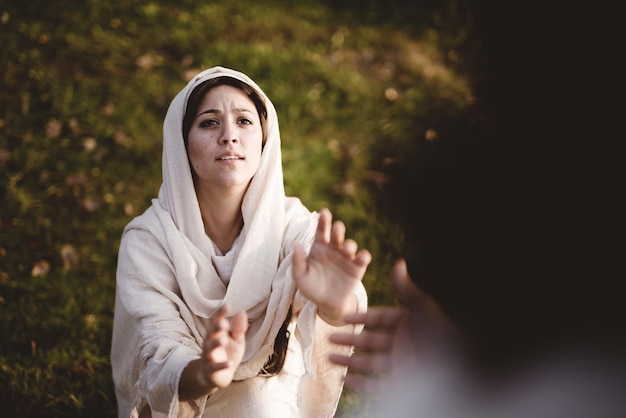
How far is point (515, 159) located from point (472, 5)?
0.95 ft

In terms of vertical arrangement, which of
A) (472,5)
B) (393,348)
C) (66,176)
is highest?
(66,176)

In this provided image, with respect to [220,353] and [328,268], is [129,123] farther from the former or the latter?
[220,353]

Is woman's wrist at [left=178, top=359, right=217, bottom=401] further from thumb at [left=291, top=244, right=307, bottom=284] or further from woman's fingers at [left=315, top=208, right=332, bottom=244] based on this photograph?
woman's fingers at [left=315, top=208, right=332, bottom=244]

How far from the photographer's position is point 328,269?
1705mm

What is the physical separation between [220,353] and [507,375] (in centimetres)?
83

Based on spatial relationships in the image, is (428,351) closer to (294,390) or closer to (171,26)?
(294,390)

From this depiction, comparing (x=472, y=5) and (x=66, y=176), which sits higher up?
(x=66, y=176)

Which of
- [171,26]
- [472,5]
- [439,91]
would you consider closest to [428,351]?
[472,5]

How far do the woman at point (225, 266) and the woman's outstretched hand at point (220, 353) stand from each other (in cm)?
29

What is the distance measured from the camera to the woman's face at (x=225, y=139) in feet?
6.59

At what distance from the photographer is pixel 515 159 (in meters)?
0.79

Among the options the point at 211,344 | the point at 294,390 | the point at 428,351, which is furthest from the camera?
the point at 294,390

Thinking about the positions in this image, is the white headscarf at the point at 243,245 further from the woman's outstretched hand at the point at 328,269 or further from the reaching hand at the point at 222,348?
the reaching hand at the point at 222,348

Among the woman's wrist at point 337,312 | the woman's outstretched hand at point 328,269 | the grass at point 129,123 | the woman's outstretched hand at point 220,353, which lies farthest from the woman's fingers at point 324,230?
the grass at point 129,123
